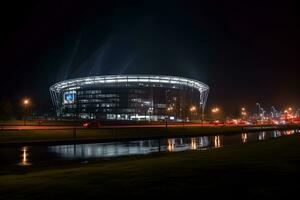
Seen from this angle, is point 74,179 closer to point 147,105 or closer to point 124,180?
point 124,180

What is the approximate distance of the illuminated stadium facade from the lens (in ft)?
509

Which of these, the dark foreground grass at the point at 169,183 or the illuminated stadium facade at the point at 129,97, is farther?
the illuminated stadium facade at the point at 129,97

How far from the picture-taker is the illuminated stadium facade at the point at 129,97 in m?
155

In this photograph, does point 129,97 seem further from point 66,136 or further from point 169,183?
point 169,183

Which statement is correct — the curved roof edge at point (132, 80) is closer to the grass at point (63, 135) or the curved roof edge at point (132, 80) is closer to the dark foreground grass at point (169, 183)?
the grass at point (63, 135)

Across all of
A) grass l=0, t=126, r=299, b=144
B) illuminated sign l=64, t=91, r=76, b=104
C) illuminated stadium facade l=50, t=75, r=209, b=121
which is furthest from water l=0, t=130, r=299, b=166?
illuminated sign l=64, t=91, r=76, b=104

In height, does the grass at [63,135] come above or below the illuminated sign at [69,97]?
below

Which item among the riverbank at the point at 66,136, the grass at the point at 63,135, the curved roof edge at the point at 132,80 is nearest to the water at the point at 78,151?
the riverbank at the point at 66,136

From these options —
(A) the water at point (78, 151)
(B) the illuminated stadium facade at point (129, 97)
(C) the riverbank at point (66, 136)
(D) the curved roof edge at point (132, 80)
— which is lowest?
(A) the water at point (78, 151)

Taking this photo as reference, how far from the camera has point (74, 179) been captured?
10492 millimetres

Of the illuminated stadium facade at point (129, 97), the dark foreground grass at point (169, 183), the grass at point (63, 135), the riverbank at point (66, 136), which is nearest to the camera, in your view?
the dark foreground grass at point (169, 183)

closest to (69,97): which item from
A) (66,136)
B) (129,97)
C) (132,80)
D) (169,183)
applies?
(129,97)

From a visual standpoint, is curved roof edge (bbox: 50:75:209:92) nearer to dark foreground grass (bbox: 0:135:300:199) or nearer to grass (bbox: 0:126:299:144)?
grass (bbox: 0:126:299:144)

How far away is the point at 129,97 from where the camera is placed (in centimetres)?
15512
